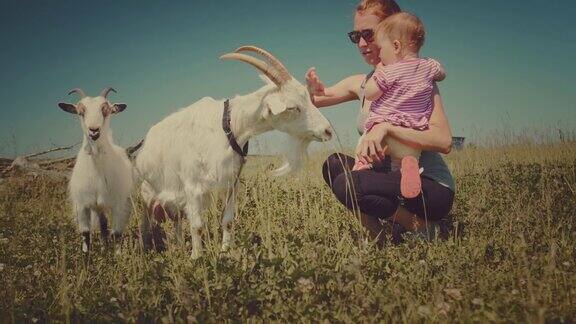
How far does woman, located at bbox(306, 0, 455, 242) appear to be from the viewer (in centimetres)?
285

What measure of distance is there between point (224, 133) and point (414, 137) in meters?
1.68

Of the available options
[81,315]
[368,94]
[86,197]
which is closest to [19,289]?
[81,315]

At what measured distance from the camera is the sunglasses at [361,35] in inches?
131

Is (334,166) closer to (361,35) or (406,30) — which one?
(361,35)

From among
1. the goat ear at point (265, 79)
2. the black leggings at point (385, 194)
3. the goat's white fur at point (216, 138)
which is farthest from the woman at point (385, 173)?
the goat ear at point (265, 79)

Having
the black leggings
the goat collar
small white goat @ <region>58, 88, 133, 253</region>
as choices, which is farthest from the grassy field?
the goat collar

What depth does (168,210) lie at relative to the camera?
13.8 ft

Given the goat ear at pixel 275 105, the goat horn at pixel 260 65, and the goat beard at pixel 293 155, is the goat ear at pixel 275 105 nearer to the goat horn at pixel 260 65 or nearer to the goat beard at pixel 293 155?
the goat horn at pixel 260 65

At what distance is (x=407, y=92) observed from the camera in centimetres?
281

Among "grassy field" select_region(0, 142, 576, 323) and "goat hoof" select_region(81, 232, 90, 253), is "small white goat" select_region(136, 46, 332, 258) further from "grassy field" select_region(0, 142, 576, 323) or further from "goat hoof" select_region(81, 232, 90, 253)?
"goat hoof" select_region(81, 232, 90, 253)

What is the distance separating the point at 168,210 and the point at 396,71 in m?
2.72

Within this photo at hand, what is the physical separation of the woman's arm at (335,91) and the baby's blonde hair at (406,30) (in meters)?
1.04

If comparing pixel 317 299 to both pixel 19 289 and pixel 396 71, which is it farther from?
pixel 19 289

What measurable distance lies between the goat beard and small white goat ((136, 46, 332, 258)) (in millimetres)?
124
